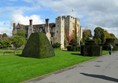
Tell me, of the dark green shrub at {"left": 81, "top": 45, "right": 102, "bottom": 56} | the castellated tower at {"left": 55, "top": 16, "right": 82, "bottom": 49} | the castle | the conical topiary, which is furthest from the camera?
the castle

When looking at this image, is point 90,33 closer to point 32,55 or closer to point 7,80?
point 32,55

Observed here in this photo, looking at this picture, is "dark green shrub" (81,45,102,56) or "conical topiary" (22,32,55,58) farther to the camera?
"dark green shrub" (81,45,102,56)

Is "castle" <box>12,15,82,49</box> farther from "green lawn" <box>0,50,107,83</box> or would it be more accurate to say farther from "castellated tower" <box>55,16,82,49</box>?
"green lawn" <box>0,50,107,83</box>

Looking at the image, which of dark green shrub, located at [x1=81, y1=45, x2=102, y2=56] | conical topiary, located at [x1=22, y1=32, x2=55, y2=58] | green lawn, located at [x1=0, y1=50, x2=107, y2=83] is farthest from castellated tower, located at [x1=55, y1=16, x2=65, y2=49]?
green lawn, located at [x1=0, y1=50, x2=107, y2=83]

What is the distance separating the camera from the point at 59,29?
9881cm

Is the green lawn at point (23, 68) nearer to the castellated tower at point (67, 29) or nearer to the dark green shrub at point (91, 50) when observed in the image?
the dark green shrub at point (91, 50)

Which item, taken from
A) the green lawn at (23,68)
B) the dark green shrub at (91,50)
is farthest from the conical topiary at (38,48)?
the dark green shrub at (91,50)

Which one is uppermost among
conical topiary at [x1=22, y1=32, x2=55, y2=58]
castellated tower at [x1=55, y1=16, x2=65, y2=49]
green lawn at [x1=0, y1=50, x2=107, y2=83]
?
castellated tower at [x1=55, y1=16, x2=65, y2=49]

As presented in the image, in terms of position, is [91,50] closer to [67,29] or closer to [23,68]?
[23,68]

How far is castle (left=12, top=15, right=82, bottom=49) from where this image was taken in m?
98.9

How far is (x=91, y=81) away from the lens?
541 inches

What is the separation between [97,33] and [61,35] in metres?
39.5

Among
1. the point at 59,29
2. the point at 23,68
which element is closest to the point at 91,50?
the point at 23,68

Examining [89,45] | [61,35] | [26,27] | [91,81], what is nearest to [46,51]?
Answer: [89,45]
